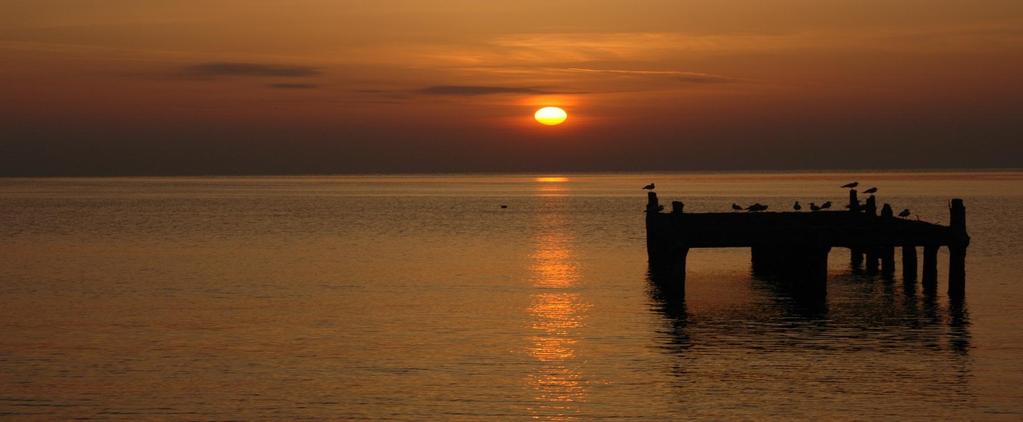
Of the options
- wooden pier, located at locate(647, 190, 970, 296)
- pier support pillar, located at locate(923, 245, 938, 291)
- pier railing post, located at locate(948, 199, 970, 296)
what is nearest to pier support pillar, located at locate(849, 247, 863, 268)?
wooden pier, located at locate(647, 190, 970, 296)

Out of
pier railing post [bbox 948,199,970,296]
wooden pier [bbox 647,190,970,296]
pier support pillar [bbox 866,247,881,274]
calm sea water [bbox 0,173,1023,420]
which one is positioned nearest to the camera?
calm sea water [bbox 0,173,1023,420]

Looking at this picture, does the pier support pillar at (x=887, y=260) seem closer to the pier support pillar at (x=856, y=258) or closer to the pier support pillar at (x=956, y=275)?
the pier support pillar at (x=856, y=258)

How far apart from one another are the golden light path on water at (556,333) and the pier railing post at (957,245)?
407 inches

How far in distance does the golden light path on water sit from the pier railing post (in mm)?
10330

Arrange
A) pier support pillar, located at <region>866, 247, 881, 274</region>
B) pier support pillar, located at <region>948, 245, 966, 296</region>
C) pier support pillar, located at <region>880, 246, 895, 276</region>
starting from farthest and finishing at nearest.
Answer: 1. pier support pillar, located at <region>866, 247, 881, 274</region>
2. pier support pillar, located at <region>880, 246, 895, 276</region>
3. pier support pillar, located at <region>948, 245, 966, 296</region>

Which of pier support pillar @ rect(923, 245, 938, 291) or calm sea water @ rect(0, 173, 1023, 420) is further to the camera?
pier support pillar @ rect(923, 245, 938, 291)

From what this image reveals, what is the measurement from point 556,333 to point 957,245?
12.8 metres

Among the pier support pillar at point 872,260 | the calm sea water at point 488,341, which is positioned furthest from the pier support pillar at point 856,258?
the pier support pillar at point 872,260

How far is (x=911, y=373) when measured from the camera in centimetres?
2472

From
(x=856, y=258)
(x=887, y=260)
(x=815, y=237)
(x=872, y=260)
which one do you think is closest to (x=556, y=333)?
(x=815, y=237)

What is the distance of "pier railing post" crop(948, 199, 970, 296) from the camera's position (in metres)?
36.0

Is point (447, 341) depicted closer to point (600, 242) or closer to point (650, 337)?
point (650, 337)

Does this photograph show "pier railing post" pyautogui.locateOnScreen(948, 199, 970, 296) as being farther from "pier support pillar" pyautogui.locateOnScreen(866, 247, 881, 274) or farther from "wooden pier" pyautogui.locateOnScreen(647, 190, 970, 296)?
"pier support pillar" pyautogui.locateOnScreen(866, 247, 881, 274)

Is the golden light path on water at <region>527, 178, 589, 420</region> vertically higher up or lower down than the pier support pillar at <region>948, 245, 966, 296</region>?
lower down
